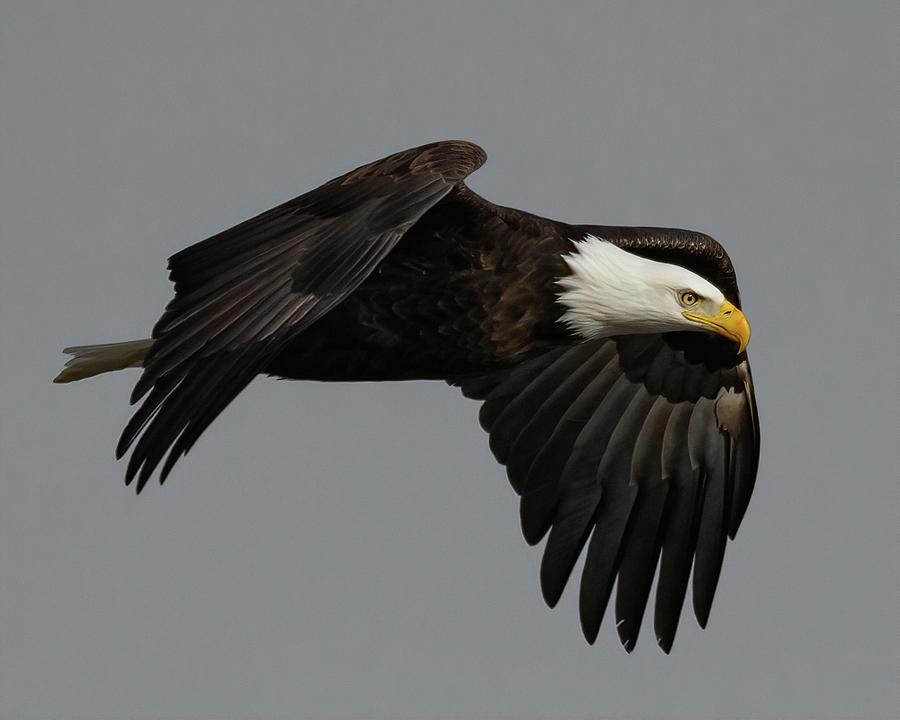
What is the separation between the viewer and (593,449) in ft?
33.2

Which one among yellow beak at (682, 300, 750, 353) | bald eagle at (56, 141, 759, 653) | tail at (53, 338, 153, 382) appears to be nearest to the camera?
bald eagle at (56, 141, 759, 653)

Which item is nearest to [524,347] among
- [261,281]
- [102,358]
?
[261,281]

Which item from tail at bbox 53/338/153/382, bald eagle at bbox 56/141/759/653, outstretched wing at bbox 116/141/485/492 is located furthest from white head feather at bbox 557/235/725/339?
tail at bbox 53/338/153/382

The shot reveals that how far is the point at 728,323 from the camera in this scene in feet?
29.7

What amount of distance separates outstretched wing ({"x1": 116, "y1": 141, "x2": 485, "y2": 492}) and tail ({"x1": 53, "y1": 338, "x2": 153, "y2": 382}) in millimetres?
1513

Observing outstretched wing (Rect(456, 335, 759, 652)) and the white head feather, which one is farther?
outstretched wing (Rect(456, 335, 759, 652))

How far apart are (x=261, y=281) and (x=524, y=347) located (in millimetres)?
1466

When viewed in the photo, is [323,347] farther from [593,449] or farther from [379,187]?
[593,449]

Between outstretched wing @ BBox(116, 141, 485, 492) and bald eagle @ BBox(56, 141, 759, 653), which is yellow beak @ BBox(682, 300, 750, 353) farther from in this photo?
outstretched wing @ BBox(116, 141, 485, 492)

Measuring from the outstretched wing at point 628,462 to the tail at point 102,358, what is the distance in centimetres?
157

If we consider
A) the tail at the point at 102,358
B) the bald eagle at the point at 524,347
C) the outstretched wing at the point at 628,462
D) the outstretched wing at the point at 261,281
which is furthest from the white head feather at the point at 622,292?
the tail at the point at 102,358

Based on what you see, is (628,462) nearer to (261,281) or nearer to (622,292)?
(622,292)

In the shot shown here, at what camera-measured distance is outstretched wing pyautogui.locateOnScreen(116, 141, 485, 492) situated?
7.22 metres

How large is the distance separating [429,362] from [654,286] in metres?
1.12
